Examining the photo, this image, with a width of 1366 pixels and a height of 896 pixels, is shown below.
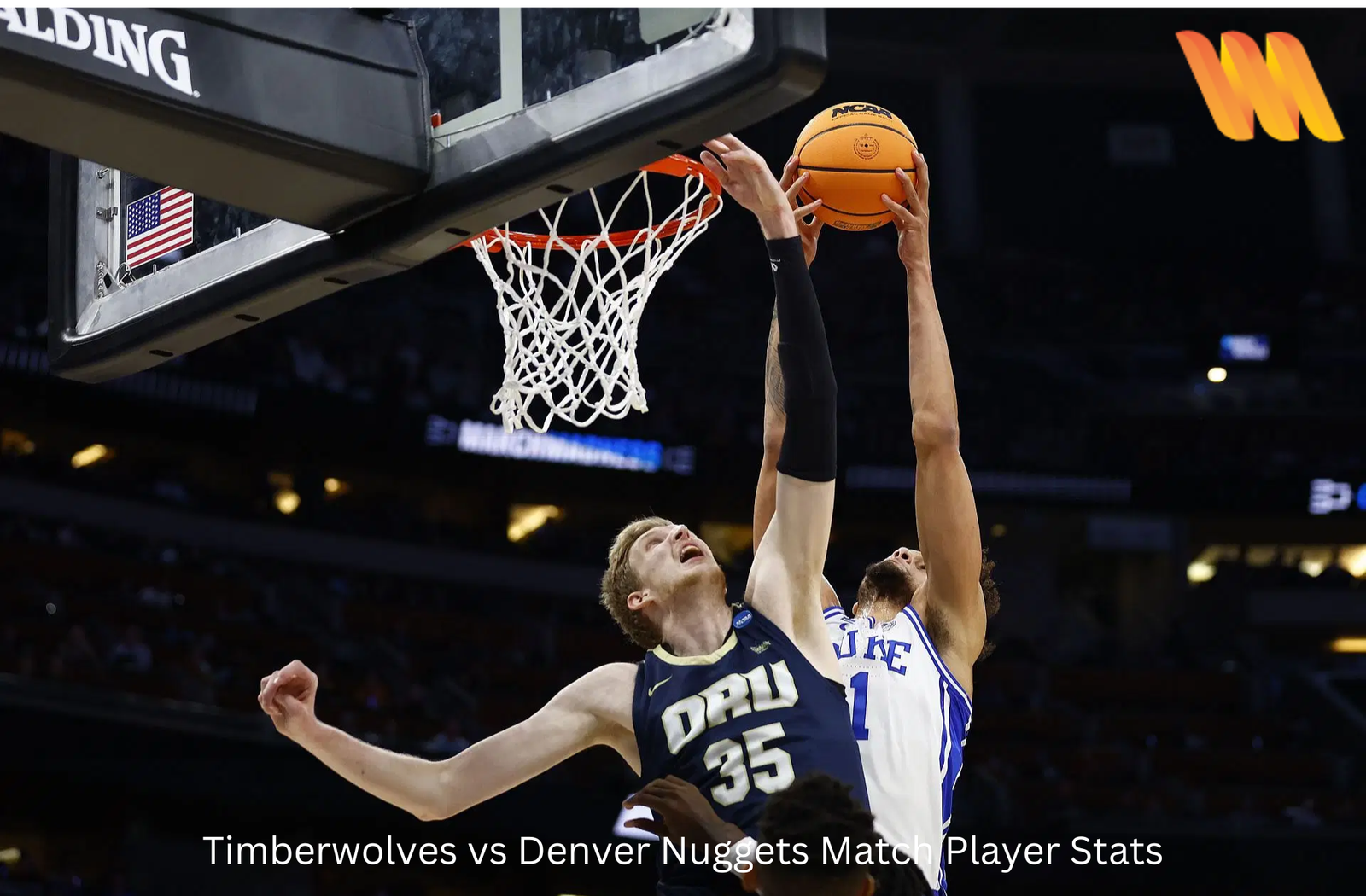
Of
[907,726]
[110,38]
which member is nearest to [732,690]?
[907,726]

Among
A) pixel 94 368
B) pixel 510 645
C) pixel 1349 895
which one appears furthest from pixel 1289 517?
pixel 94 368

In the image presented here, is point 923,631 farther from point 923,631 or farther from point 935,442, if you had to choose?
point 935,442

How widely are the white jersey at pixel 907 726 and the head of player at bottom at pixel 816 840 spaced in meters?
1.21

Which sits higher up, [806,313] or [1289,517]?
[1289,517]

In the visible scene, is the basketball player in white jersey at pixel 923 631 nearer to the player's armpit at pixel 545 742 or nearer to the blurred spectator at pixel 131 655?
the player's armpit at pixel 545 742

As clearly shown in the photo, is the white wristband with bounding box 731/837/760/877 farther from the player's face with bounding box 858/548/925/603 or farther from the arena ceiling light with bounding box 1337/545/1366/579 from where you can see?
the arena ceiling light with bounding box 1337/545/1366/579

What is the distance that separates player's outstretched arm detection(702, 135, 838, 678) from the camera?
2.98 m

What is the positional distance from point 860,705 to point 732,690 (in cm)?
59

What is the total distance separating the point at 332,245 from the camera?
282 centimetres

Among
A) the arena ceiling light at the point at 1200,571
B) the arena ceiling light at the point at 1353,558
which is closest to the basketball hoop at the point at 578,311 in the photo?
the arena ceiling light at the point at 1200,571

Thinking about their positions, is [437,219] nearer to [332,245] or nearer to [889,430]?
[332,245]

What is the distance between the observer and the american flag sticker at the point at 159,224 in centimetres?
317

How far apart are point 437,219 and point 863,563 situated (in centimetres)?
1450

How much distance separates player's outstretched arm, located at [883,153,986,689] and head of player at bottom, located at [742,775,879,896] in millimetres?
1519
